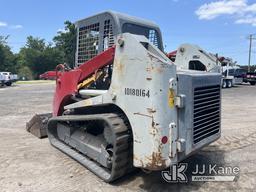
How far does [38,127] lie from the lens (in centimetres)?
746

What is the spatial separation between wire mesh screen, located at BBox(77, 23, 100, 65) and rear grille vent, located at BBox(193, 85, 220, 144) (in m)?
1.93

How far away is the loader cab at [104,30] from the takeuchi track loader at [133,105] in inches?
0.6

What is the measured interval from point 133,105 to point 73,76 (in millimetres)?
1710

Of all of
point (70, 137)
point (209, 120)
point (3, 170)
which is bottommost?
point (3, 170)

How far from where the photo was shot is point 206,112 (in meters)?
4.50

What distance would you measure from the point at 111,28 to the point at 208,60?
5.46 feet

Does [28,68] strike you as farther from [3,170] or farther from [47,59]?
[3,170]

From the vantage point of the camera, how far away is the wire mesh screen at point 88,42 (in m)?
5.50

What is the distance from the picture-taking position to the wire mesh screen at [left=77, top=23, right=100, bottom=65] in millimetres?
5502

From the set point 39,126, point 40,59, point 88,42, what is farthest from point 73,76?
point 40,59

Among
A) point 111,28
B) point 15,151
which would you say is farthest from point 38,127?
point 111,28

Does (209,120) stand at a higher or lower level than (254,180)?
higher

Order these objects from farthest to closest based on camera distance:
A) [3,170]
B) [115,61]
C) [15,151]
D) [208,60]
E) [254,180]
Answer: [15,151], [208,60], [3,170], [254,180], [115,61]

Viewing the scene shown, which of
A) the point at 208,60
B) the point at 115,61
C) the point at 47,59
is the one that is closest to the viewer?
the point at 115,61
